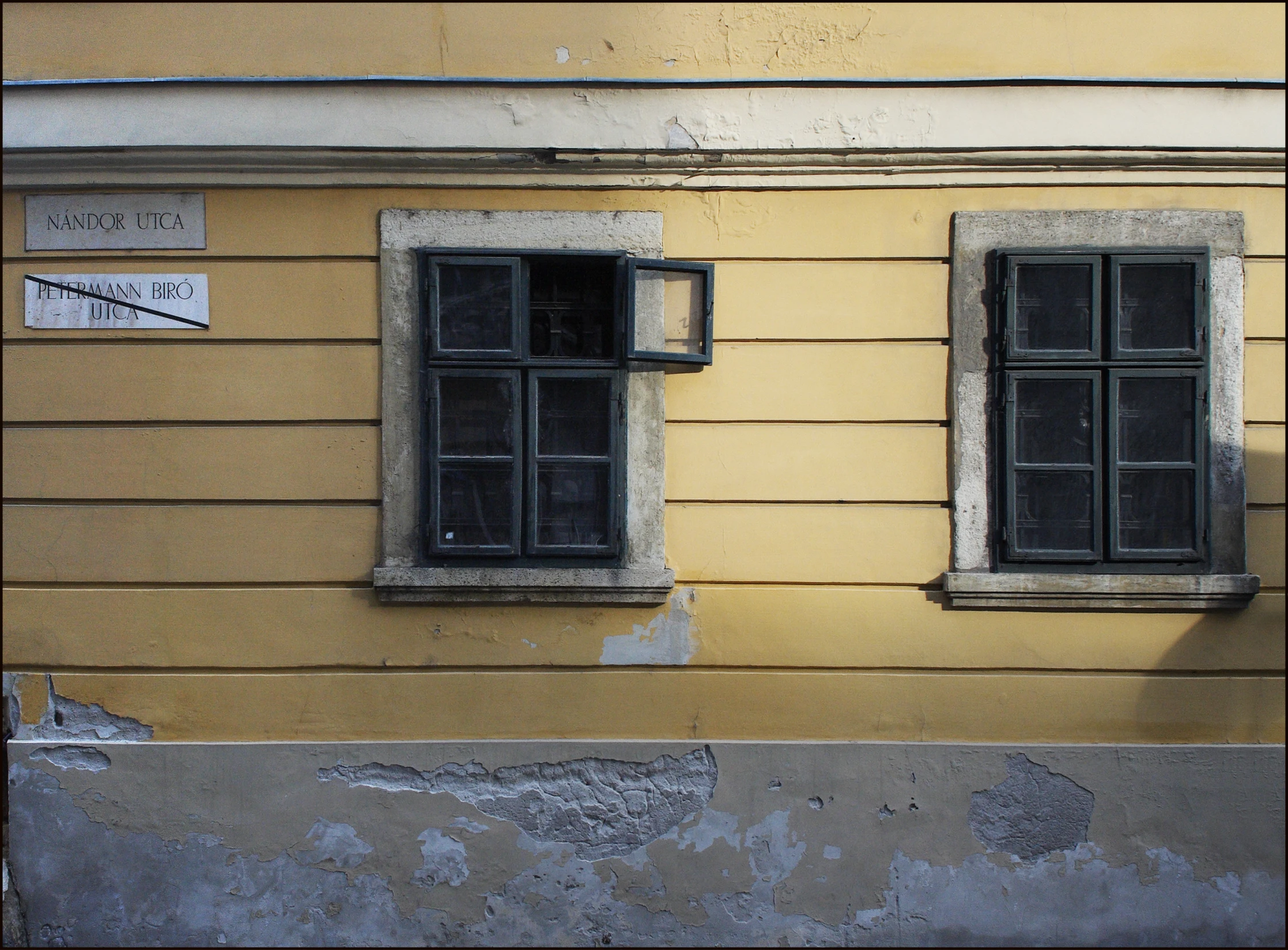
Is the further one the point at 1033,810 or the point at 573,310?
the point at 573,310

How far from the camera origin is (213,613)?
3.32 metres

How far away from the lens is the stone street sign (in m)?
3.33

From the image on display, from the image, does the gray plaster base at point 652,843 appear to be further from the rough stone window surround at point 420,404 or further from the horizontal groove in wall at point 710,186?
the horizontal groove in wall at point 710,186

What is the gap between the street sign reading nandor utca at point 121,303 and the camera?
3.31 meters

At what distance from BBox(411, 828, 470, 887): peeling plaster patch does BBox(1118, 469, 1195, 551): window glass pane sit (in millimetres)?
3010

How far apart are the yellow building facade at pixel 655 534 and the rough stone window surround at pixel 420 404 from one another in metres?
0.02

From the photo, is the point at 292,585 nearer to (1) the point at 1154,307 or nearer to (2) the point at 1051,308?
(2) the point at 1051,308

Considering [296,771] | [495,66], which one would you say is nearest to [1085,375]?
[495,66]

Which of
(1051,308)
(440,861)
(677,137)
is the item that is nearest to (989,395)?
(1051,308)

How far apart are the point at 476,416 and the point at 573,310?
1.98 ft

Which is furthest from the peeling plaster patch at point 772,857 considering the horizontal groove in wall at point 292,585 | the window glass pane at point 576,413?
the window glass pane at point 576,413

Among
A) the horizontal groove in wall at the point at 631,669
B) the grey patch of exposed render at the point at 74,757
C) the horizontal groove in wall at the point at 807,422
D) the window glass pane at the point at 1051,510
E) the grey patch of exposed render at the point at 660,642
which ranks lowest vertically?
the grey patch of exposed render at the point at 74,757

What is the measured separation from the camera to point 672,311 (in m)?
3.29

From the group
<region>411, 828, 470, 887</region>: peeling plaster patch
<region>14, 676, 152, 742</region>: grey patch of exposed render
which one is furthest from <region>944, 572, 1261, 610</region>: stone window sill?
<region>14, 676, 152, 742</region>: grey patch of exposed render
